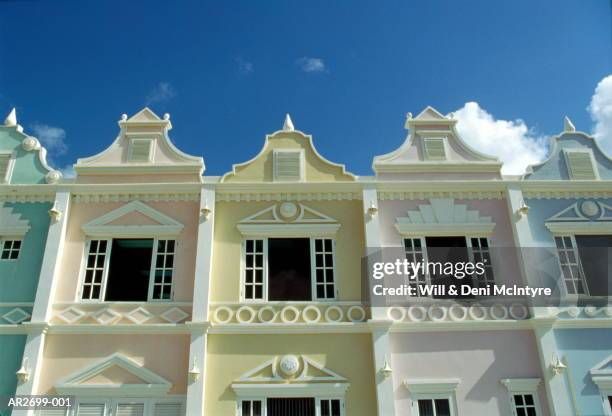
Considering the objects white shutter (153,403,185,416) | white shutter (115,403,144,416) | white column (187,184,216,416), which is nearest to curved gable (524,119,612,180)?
white column (187,184,216,416)

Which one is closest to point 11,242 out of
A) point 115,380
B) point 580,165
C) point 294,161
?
point 115,380

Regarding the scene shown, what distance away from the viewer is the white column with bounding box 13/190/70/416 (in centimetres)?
1226

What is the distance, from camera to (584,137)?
51.0ft

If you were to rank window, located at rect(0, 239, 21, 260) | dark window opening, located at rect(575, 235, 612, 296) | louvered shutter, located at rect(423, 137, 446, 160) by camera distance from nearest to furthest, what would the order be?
1. dark window opening, located at rect(575, 235, 612, 296)
2. window, located at rect(0, 239, 21, 260)
3. louvered shutter, located at rect(423, 137, 446, 160)

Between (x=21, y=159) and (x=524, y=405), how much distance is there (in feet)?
47.1

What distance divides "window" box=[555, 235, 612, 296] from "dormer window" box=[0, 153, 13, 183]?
582 inches

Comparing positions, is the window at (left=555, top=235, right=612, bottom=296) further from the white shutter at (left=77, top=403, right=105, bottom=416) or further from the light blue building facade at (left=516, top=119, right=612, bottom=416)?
the white shutter at (left=77, top=403, right=105, bottom=416)

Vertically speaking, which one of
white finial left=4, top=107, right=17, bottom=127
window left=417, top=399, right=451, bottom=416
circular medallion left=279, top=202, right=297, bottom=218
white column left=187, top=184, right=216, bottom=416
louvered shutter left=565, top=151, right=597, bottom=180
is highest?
white finial left=4, top=107, right=17, bottom=127

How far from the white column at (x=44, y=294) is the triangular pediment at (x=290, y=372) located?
4634 mm

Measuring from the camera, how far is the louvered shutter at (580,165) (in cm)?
1490

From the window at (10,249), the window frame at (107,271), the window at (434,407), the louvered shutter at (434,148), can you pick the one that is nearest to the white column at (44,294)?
the window frame at (107,271)

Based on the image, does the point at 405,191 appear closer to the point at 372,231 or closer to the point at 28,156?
the point at 372,231

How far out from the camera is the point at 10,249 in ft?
45.6

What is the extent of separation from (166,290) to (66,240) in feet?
9.79
